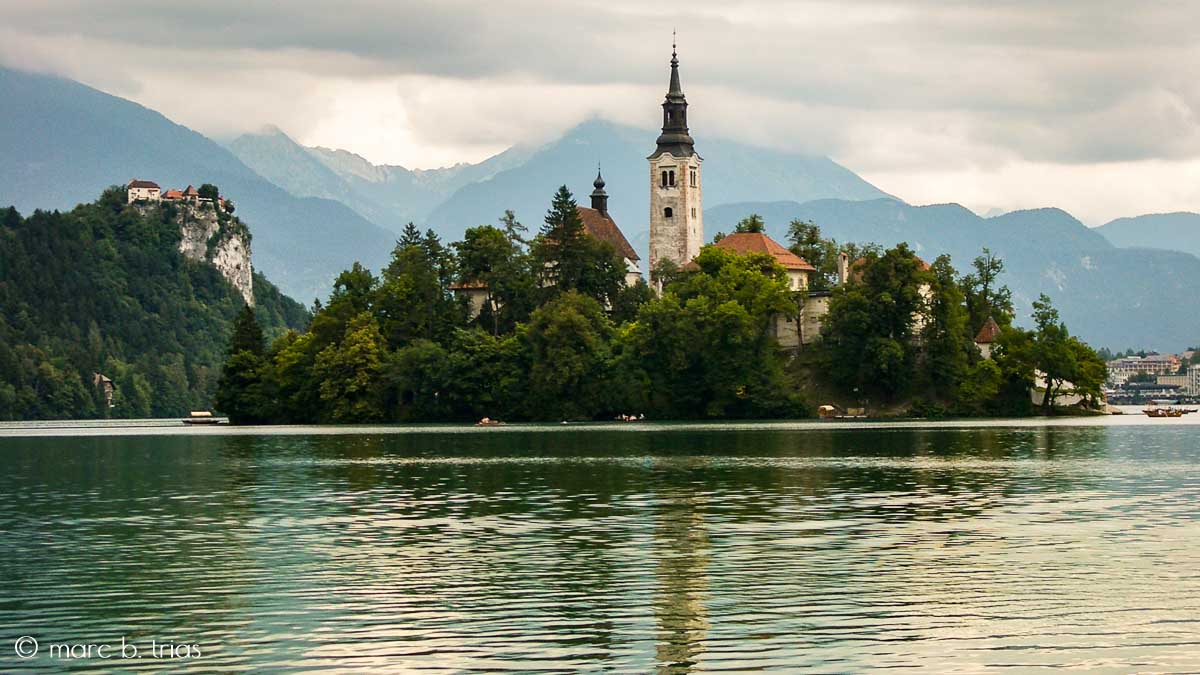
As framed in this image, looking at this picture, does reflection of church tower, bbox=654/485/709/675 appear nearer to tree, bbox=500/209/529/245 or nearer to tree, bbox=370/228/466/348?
tree, bbox=370/228/466/348

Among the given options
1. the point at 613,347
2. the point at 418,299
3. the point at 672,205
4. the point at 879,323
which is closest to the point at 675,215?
the point at 672,205

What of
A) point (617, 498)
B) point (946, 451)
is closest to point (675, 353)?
point (946, 451)

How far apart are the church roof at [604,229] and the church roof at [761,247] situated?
505 inches

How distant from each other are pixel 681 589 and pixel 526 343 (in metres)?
100

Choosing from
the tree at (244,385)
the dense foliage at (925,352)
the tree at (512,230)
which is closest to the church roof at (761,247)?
the tree at (512,230)

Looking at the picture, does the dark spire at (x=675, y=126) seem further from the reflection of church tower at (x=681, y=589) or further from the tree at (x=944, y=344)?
the reflection of church tower at (x=681, y=589)

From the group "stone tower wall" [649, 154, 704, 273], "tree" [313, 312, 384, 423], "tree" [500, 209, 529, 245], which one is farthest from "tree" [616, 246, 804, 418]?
"stone tower wall" [649, 154, 704, 273]

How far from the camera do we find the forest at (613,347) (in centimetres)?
12556

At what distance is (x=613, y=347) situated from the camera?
419 feet

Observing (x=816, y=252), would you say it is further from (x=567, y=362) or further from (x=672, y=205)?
(x=567, y=362)

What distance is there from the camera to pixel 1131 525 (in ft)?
126

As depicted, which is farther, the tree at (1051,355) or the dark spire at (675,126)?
the dark spire at (675,126)

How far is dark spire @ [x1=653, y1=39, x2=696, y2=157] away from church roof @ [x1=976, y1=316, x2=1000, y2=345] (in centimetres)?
4121

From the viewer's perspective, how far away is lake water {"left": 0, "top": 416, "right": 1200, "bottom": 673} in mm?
23234
